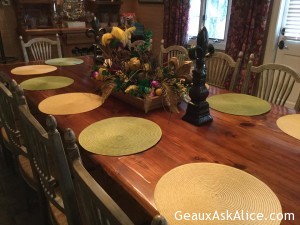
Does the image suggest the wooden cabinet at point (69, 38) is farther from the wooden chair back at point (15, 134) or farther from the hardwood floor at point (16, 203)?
the wooden chair back at point (15, 134)

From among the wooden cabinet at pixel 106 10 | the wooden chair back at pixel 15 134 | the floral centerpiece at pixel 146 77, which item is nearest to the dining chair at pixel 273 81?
the floral centerpiece at pixel 146 77

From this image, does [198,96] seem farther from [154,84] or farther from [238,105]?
[238,105]

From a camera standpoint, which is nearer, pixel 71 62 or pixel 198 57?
pixel 198 57

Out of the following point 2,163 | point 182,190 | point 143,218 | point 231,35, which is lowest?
point 2,163

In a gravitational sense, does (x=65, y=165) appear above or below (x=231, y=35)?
below

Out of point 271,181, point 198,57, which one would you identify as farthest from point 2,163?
point 271,181

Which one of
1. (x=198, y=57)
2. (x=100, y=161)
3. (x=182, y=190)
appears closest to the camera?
(x=182, y=190)

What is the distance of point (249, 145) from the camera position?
1023mm

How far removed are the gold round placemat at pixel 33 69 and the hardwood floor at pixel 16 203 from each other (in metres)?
0.78

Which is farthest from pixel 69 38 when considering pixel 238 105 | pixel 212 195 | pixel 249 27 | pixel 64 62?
pixel 212 195

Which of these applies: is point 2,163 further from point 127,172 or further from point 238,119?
point 238,119

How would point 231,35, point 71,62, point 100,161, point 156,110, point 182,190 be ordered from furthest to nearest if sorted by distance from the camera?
point 231,35 < point 71,62 < point 156,110 < point 100,161 < point 182,190

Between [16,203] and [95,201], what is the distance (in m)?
1.48

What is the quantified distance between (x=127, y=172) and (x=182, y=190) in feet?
0.64
